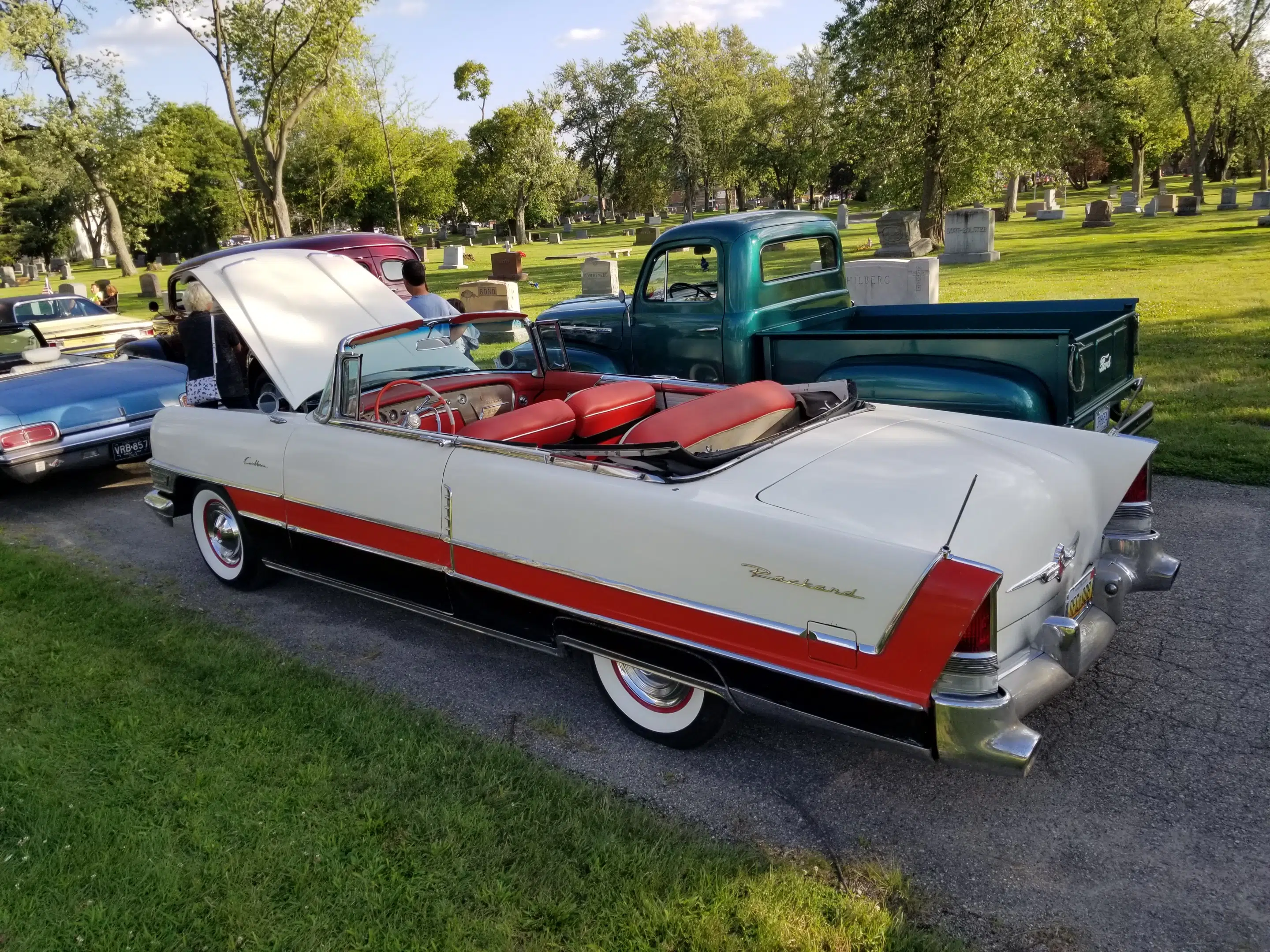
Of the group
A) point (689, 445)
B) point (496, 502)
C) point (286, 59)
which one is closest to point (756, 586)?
point (689, 445)

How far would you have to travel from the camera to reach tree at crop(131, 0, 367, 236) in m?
28.5

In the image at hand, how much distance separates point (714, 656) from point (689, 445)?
0.88 metres

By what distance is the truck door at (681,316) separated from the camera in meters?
6.32

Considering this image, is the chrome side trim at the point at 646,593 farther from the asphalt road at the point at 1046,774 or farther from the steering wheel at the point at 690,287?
the steering wheel at the point at 690,287

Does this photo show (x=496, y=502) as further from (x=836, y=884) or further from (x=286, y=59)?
(x=286, y=59)

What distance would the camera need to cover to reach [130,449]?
23.9ft

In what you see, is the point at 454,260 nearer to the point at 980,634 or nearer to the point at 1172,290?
the point at 1172,290

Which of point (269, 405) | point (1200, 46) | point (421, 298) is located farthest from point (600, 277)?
point (1200, 46)

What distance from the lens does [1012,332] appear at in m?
4.79

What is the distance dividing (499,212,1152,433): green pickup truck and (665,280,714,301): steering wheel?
0.01 m

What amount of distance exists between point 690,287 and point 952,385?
221cm

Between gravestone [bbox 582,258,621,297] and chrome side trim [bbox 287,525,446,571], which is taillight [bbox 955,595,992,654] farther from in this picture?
gravestone [bbox 582,258,621,297]

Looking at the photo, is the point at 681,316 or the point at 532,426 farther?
the point at 681,316

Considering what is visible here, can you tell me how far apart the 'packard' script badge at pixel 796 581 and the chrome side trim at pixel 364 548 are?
156 centimetres
